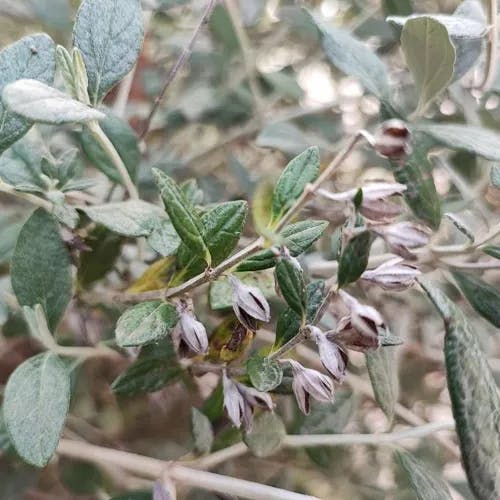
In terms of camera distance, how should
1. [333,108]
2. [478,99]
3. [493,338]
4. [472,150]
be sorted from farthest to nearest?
[333,108] → [493,338] → [478,99] → [472,150]

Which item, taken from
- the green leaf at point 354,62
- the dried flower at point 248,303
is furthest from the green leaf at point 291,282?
the green leaf at point 354,62

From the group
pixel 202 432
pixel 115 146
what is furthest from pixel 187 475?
pixel 115 146

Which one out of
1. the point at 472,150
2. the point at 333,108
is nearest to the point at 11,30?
the point at 333,108

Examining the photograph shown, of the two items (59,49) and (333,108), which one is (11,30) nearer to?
(333,108)

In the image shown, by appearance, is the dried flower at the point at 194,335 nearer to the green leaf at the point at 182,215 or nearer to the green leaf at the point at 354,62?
the green leaf at the point at 182,215

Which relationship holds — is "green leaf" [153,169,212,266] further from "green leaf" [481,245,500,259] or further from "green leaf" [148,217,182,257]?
"green leaf" [481,245,500,259]

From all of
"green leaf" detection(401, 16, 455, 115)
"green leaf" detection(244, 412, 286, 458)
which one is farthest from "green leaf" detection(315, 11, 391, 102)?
"green leaf" detection(244, 412, 286, 458)

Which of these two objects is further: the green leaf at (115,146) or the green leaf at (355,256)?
the green leaf at (115,146)

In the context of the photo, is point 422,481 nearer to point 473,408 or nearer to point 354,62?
point 473,408
